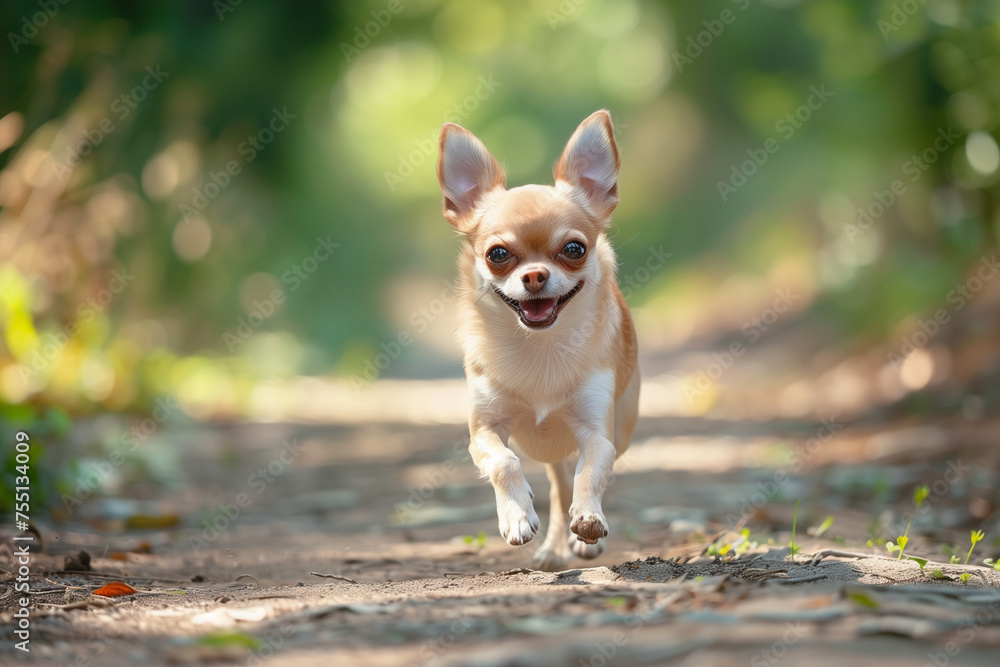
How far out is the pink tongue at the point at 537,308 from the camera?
11.6 ft

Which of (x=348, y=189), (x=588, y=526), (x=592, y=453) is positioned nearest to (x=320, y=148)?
(x=348, y=189)

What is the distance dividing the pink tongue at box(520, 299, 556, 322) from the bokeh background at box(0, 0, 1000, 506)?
0.86 m

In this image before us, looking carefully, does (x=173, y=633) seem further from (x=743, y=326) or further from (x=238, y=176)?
(x=743, y=326)

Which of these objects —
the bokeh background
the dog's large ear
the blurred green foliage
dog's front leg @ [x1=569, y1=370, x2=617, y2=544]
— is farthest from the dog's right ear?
the blurred green foliage

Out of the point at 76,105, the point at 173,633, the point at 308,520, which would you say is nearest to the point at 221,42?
the point at 76,105

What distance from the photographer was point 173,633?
8.04ft

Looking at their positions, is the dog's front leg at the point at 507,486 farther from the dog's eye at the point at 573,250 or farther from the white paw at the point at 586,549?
the dog's eye at the point at 573,250

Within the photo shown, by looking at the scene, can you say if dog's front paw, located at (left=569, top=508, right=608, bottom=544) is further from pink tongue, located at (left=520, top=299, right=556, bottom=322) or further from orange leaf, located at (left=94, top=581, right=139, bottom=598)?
orange leaf, located at (left=94, top=581, right=139, bottom=598)

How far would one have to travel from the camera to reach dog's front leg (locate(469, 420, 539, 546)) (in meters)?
3.27

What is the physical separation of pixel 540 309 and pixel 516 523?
81 centimetres

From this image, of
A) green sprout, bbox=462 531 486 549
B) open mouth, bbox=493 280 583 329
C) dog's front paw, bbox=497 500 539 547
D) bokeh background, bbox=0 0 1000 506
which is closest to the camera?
dog's front paw, bbox=497 500 539 547

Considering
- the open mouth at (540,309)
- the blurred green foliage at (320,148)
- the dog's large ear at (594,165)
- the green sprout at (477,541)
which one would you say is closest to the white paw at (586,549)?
the green sprout at (477,541)

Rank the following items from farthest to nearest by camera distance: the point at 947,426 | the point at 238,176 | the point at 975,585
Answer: the point at 238,176
the point at 947,426
the point at 975,585

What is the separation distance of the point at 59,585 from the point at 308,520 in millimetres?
2245
